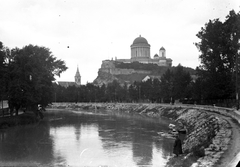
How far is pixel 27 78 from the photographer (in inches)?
2143

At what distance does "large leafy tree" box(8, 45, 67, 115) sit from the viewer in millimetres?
51944

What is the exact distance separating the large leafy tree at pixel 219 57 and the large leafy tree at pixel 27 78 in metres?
32.4

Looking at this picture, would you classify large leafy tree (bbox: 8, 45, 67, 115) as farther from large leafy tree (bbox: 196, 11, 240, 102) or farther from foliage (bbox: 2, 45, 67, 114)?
large leafy tree (bbox: 196, 11, 240, 102)

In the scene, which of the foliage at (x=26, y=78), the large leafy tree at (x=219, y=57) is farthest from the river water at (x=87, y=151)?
the large leafy tree at (x=219, y=57)

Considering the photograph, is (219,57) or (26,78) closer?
(219,57)

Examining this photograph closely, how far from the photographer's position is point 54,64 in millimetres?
70000

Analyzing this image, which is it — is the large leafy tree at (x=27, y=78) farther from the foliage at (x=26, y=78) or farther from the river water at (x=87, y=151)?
the river water at (x=87, y=151)

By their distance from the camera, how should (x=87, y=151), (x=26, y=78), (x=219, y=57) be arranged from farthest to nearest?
(x=26, y=78) < (x=219, y=57) < (x=87, y=151)

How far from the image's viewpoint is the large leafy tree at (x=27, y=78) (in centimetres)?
5194

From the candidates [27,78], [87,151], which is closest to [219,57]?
[87,151]

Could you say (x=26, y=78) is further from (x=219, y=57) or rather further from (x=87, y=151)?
(x=219, y=57)

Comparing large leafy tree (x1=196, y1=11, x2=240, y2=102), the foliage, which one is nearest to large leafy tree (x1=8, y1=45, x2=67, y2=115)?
the foliage

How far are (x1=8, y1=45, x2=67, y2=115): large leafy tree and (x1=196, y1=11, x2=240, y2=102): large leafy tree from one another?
32.4m

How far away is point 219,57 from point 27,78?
120 feet
